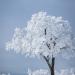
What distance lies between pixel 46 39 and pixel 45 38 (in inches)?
1.4

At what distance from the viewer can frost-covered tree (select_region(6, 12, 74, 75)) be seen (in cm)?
684

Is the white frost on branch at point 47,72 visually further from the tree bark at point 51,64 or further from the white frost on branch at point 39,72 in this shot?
the tree bark at point 51,64

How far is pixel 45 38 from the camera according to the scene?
6.83 metres

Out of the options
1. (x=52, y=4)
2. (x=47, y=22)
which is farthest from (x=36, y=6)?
(x=47, y=22)

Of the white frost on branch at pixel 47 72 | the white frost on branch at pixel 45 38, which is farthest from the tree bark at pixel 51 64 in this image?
the white frost on branch at pixel 47 72

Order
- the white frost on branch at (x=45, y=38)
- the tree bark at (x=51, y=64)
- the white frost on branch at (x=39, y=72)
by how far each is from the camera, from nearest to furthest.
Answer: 1. the white frost on branch at (x=45, y=38)
2. the tree bark at (x=51, y=64)
3. the white frost on branch at (x=39, y=72)

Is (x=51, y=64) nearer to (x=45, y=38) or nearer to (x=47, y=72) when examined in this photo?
(x=47, y=72)

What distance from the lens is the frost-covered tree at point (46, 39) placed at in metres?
6.84

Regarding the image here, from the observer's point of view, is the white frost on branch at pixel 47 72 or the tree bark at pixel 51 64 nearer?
the tree bark at pixel 51 64

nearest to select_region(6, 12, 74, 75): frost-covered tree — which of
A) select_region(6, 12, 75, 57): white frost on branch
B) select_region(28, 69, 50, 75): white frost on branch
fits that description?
select_region(6, 12, 75, 57): white frost on branch

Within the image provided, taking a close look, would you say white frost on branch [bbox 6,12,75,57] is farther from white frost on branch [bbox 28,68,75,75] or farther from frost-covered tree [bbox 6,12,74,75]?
white frost on branch [bbox 28,68,75,75]

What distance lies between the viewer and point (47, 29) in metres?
6.90

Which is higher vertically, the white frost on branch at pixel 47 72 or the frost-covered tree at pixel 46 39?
the frost-covered tree at pixel 46 39

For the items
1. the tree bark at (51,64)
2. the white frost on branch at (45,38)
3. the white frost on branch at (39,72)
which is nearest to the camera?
the white frost on branch at (45,38)
